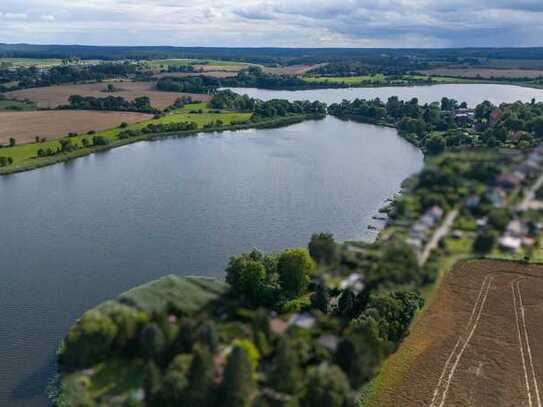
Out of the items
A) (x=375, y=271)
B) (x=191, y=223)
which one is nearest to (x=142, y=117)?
(x=191, y=223)

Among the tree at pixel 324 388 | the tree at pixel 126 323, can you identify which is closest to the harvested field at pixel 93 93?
the tree at pixel 126 323

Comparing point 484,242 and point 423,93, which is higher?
point 423,93

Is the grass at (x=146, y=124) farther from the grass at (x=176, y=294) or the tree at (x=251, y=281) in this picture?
the tree at (x=251, y=281)

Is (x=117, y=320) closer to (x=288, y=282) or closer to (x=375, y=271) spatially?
(x=288, y=282)

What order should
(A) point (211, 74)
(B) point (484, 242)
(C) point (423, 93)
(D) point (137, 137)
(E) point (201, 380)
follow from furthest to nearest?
(A) point (211, 74)
(C) point (423, 93)
(D) point (137, 137)
(E) point (201, 380)
(B) point (484, 242)

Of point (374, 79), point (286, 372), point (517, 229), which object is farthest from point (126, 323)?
point (374, 79)

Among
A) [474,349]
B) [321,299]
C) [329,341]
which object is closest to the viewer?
[329,341]

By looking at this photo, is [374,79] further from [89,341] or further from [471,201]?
[471,201]

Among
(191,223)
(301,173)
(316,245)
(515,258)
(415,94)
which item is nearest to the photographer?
(316,245)
